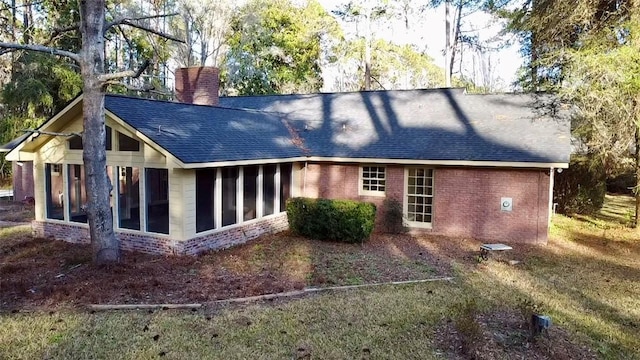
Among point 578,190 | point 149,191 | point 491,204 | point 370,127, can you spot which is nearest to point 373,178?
point 370,127

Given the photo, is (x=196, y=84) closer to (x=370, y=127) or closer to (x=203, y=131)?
(x=203, y=131)

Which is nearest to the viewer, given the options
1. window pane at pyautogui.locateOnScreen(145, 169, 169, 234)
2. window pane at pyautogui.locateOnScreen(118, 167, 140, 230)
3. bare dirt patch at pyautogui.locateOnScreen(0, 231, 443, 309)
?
bare dirt patch at pyautogui.locateOnScreen(0, 231, 443, 309)

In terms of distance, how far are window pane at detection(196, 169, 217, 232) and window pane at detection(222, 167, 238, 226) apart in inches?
15.2

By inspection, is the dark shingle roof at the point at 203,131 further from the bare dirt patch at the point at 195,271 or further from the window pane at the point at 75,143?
the bare dirt patch at the point at 195,271

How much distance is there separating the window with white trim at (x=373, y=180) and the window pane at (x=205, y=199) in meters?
5.03

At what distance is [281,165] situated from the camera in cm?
1334

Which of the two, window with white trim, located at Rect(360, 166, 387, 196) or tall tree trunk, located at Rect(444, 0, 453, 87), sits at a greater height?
tall tree trunk, located at Rect(444, 0, 453, 87)

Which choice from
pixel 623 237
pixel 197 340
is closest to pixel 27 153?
pixel 197 340

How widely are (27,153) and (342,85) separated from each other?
2697 cm

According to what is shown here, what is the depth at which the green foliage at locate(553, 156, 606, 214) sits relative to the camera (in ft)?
56.3

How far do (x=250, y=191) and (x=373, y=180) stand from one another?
395 cm

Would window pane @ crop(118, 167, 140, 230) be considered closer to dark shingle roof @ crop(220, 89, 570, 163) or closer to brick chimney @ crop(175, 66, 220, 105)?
dark shingle roof @ crop(220, 89, 570, 163)

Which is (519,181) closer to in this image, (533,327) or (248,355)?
(533,327)

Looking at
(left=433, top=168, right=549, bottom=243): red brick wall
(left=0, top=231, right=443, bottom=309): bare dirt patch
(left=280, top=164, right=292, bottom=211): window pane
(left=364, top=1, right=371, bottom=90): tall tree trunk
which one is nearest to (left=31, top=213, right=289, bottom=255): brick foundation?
(left=0, top=231, right=443, bottom=309): bare dirt patch
